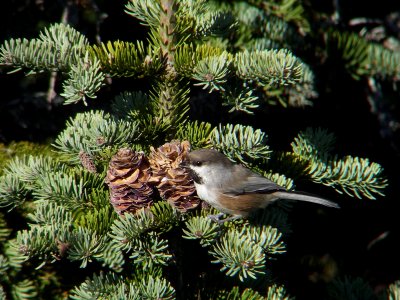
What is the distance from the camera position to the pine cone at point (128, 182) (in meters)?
1.98

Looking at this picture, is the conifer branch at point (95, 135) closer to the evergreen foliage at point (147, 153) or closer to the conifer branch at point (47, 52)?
the evergreen foliage at point (147, 153)

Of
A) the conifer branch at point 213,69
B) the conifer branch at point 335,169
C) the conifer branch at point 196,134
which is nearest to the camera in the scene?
the conifer branch at point 213,69

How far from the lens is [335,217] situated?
338cm

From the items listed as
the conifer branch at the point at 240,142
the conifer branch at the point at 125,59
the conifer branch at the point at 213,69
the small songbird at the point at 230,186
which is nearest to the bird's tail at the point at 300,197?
the small songbird at the point at 230,186

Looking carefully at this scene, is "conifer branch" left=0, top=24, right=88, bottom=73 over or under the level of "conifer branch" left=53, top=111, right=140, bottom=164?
over

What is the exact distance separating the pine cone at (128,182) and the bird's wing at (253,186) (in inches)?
24.0

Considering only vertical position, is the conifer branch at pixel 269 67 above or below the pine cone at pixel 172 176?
above

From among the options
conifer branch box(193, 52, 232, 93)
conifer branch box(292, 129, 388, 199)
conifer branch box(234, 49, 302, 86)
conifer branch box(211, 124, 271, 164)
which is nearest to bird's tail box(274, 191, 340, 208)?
conifer branch box(292, 129, 388, 199)

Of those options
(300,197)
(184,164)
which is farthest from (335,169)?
(184,164)

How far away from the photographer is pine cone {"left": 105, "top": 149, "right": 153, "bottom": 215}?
198 centimetres

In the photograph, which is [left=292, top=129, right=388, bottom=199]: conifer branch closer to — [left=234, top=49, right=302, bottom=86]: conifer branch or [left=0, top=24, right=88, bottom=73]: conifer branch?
[left=234, top=49, right=302, bottom=86]: conifer branch

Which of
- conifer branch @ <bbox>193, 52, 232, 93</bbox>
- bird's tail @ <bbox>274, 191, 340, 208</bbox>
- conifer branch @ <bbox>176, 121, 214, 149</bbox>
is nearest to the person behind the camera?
conifer branch @ <bbox>193, 52, 232, 93</bbox>

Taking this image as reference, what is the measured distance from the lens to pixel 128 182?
6.51 feet

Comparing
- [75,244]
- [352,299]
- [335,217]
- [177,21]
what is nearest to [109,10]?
[177,21]
